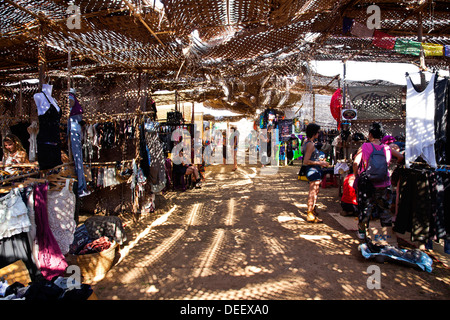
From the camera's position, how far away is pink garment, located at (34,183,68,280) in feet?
9.50

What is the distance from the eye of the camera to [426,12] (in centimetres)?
409

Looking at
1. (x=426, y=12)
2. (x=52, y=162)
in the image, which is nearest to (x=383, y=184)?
(x=426, y=12)

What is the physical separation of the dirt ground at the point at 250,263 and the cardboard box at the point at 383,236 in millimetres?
312

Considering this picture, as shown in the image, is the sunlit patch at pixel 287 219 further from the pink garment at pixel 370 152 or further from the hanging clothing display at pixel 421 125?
the hanging clothing display at pixel 421 125

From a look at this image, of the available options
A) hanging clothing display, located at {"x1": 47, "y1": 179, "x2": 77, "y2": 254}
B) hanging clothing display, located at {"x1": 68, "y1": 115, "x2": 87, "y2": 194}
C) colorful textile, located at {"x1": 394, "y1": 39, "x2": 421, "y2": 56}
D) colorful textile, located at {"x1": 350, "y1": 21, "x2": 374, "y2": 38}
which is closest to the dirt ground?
hanging clothing display, located at {"x1": 47, "y1": 179, "x2": 77, "y2": 254}

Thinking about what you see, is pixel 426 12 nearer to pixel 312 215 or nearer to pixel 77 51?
pixel 312 215

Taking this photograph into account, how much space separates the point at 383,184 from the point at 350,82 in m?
6.04

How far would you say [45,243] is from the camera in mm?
2926

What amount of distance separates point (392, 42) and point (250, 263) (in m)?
4.30

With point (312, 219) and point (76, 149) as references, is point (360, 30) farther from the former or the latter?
point (76, 149)

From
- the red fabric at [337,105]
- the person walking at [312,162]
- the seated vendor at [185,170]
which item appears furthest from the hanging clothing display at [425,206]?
the seated vendor at [185,170]

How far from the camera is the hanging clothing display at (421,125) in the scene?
3100 mm

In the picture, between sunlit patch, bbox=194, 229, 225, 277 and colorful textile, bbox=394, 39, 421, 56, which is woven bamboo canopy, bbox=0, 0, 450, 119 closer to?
colorful textile, bbox=394, 39, 421, 56

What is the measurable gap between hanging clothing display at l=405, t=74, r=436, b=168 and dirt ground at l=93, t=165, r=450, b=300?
1.44m
